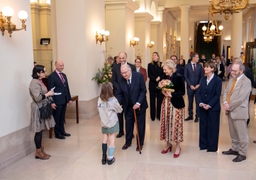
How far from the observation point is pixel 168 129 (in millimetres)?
5180

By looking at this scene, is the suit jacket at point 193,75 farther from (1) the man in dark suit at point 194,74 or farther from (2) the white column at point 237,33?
(2) the white column at point 237,33

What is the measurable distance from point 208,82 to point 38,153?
134 inches

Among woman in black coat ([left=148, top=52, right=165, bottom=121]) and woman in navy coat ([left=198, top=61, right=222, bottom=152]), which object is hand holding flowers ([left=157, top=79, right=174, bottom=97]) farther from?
woman in black coat ([left=148, top=52, right=165, bottom=121])

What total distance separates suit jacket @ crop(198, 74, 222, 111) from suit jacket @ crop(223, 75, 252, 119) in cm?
40

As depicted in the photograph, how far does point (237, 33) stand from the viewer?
58.9ft

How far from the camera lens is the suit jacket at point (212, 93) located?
5285 mm

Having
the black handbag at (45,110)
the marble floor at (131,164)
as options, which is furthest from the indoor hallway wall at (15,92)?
the black handbag at (45,110)

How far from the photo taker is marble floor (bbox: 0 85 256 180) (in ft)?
14.6

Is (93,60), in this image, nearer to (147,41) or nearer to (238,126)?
(238,126)

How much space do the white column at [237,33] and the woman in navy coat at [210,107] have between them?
13.7 meters

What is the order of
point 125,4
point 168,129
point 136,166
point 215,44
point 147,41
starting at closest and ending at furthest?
point 136,166
point 168,129
point 125,4
point 147,41
point 215,44

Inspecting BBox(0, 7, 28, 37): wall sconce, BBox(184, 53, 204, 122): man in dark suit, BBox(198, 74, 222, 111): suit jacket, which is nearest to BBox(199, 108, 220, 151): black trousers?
BBox(198, 74, 222, 111): suit jacket

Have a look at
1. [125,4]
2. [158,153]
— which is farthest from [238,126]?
[125,4]

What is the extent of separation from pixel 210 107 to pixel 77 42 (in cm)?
435
